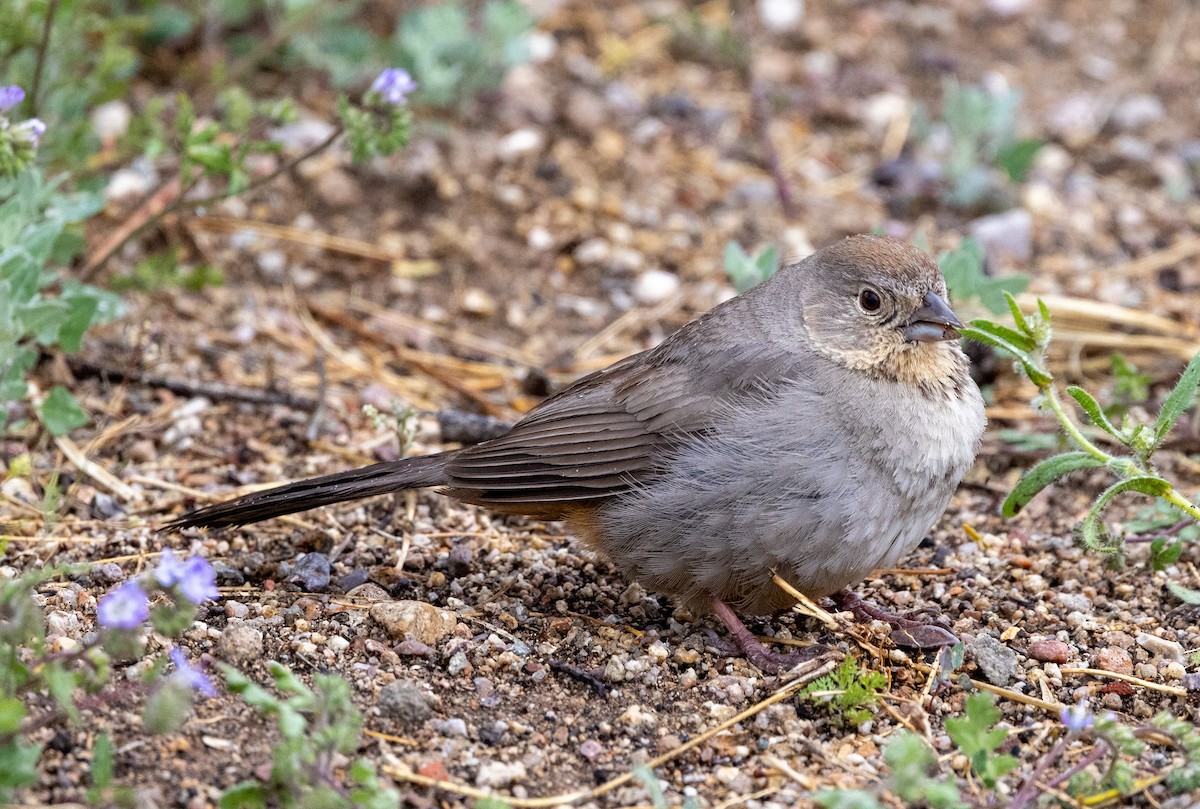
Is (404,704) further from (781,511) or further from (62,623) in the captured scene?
(781,511)

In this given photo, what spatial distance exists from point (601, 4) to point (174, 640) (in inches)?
207

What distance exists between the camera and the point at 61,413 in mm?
4547

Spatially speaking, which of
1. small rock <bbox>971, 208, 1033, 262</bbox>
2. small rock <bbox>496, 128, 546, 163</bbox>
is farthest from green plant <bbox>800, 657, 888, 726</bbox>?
small rock <bbox>496, 128, 546, 163</bbox>

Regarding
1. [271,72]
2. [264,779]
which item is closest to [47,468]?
[264,779]

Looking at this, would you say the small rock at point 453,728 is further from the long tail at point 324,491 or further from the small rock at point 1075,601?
the small rock at point 1075,601

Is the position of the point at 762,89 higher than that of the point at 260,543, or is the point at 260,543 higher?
the point at 762,89

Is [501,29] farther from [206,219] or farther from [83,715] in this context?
[83,715]

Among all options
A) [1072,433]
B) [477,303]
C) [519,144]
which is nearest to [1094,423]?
[1072,433]

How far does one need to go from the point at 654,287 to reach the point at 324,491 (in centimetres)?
235

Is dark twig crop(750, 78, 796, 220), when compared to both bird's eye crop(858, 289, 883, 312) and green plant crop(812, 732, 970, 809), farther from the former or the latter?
green plant crop(812, 732, 970, 809)

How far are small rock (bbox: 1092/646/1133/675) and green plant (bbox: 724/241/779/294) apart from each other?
185 centimetres

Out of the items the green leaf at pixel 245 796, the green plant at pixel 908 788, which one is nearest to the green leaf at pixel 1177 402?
the green plant at pixel 908 788

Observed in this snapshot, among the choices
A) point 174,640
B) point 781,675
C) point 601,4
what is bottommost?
point 781,675

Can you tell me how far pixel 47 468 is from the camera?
460 cm
